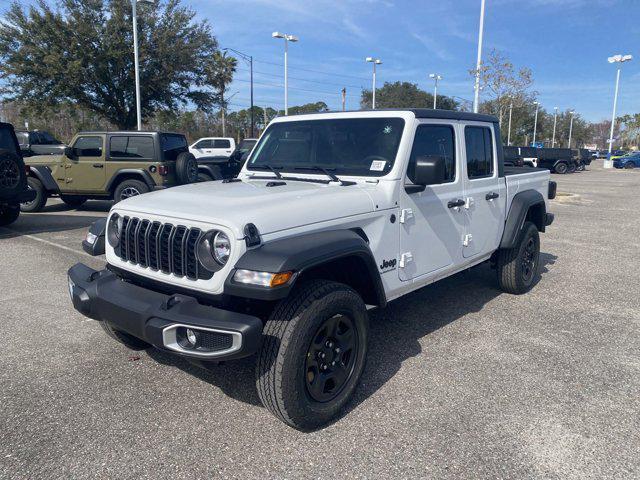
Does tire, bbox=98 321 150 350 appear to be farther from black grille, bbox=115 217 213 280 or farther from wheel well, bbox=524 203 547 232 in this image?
wheel well, bbox=524 203 547 232

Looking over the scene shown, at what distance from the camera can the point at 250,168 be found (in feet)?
14.6

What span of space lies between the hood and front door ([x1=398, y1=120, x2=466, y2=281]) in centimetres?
48

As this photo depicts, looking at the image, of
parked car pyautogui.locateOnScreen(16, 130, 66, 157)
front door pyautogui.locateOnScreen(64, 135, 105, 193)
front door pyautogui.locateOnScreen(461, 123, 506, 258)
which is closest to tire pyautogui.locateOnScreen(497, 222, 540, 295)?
front door pyautogui.locateOnScreen(461, 123, 506, 258)

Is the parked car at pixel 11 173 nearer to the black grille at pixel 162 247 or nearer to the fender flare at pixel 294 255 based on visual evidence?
the black grille at pixel 162 247

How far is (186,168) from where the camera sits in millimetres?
10344

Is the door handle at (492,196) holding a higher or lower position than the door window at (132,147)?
lower

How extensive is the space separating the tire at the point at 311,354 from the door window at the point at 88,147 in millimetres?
9416

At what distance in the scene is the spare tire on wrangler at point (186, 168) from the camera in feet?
33.6

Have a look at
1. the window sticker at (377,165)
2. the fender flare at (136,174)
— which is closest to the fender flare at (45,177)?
the fender flare at (136,174)

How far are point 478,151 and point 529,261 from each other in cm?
178

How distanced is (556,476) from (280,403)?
150cm

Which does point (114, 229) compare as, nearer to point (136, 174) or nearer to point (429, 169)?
point (429, 169)

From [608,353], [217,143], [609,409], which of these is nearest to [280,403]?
[609,409]

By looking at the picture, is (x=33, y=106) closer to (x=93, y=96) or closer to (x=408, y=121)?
(x=93, y=96)
